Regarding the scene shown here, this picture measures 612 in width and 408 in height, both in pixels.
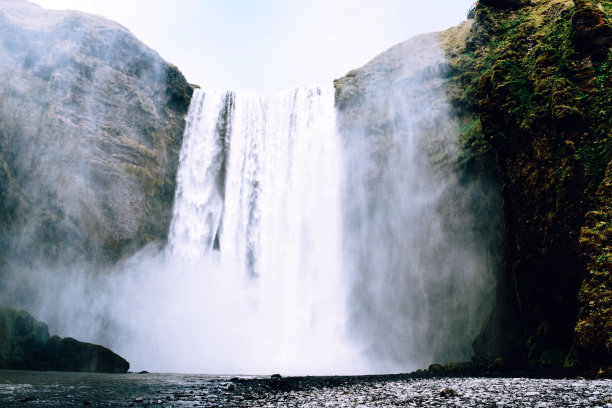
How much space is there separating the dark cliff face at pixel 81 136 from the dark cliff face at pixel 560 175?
22726mm

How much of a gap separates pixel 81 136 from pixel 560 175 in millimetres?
27536

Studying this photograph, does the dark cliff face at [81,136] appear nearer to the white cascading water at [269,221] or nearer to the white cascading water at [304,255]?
the white cascading water at [304,255]

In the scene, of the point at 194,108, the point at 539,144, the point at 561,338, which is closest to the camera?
the point at 561,338

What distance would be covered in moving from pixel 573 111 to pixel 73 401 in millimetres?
15715

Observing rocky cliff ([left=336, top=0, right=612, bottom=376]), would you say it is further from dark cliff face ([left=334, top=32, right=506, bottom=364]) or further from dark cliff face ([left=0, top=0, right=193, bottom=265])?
dark cliff face ([left=0, top=0, right=193, bottom=265])

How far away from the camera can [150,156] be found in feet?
98.5

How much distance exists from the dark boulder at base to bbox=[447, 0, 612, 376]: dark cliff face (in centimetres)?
1796

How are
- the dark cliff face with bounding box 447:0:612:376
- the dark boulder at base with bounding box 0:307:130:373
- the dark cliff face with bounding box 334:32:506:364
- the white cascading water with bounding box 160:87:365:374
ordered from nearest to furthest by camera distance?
the dark cliff face with bounding box 447:0:612:376 → the dark boulder at base with bounding box 0:307:130:373 → the dark cliff face with bounding box 334:32:506:364 → the white cascading water with bounding box 160:87:365:374

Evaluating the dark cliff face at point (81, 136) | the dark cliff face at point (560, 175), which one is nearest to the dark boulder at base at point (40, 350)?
the dark cliff face at point (81, 136)

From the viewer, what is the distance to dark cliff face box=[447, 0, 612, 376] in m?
10.7

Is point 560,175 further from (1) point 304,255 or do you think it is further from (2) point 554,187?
(1) point 304,255

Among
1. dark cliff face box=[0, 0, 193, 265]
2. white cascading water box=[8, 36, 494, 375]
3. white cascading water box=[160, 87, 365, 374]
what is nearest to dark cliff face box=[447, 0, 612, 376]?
white cascading water box=[8, 36, 494, 375]

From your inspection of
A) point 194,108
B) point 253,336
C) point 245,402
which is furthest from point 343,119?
point 245,402

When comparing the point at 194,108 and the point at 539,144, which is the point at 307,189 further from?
the point at 539,144
